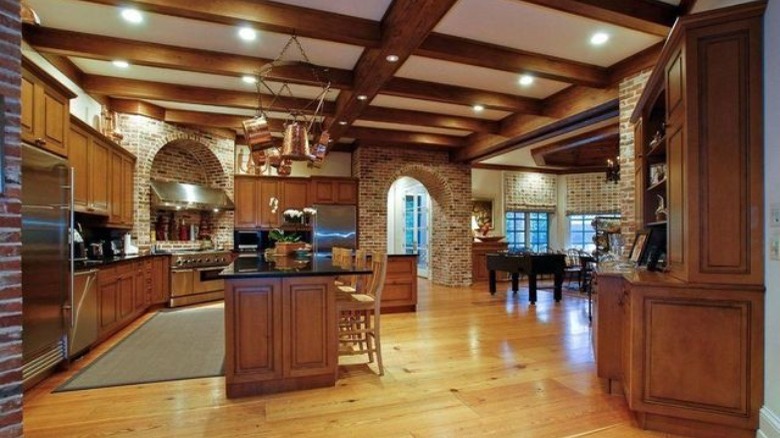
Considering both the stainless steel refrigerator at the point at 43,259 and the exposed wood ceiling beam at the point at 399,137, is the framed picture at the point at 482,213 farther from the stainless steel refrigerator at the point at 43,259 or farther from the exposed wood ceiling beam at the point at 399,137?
the stainless steel refrigerator at the point at 43,259

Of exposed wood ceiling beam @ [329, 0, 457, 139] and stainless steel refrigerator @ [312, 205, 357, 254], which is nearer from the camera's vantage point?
exposed wood ceiling beam @ [329, 0, 457, 139]

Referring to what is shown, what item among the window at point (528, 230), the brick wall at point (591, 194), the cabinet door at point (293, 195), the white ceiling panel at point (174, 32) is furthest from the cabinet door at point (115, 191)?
the brick wall at point (591, 194)

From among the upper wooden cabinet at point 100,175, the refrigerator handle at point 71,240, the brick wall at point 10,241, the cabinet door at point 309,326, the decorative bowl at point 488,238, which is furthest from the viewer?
the decorative bowl at point 488,238

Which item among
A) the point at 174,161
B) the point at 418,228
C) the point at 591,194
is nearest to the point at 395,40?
the point at 174,161

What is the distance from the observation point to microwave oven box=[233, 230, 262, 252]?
7.35 meters

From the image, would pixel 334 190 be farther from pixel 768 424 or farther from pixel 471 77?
pixel 768 424

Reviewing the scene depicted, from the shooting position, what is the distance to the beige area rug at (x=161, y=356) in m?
3.21

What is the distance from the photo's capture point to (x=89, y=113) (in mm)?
5082

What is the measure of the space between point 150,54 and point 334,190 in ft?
13.8

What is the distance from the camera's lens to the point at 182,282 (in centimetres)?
610

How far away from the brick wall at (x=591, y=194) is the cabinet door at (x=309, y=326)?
30.1ft

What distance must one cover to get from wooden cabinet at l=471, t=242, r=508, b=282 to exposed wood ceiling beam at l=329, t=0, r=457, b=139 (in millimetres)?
5461

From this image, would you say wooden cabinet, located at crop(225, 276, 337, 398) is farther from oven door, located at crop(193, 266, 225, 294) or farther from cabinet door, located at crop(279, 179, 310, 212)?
cabinet door, located at crop(279, 179, 310, 212)

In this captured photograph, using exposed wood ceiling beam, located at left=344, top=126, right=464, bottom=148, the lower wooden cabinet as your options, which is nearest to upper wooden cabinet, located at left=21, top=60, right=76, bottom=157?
exposed wood ceiling beam, located at left=344, top=126, right=464, bottom=148
